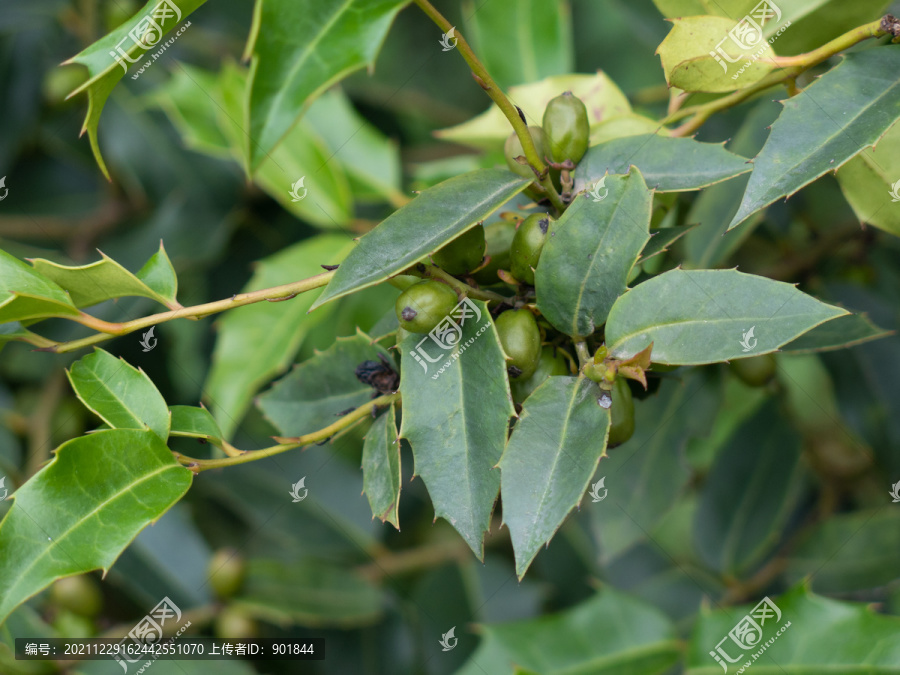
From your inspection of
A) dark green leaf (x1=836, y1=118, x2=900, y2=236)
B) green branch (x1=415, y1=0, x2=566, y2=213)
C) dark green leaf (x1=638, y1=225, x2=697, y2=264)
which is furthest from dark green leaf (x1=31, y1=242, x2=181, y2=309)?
dark green leaf (x1=836, y1=118, x2=900, y2=236)

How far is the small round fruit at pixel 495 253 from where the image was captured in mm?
707

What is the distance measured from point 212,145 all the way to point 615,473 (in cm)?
103

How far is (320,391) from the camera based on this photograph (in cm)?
83

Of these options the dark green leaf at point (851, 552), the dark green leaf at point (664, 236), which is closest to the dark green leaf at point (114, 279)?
the dark green leaf at point (664, 236)

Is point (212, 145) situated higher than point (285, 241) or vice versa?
point (212, 145)

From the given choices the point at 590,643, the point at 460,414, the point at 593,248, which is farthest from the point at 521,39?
the point at 590,643

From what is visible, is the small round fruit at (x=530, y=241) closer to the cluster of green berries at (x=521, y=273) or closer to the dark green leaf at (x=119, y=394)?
the cluster of green berries at (x=521, y=273)

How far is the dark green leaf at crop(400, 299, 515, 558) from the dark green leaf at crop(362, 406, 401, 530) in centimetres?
4

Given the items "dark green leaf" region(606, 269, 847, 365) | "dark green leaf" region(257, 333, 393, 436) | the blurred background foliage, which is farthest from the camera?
the blurred background foliage

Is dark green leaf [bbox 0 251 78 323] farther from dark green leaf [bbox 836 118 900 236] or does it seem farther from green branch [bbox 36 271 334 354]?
dark green leaf [bbox 836 118 900 236]

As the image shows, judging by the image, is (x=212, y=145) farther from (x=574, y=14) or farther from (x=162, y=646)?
(x=574, y=14)

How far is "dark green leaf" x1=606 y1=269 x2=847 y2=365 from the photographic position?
1.80 ft

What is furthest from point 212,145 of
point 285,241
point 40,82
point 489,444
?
point 489,444

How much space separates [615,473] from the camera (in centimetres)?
113
